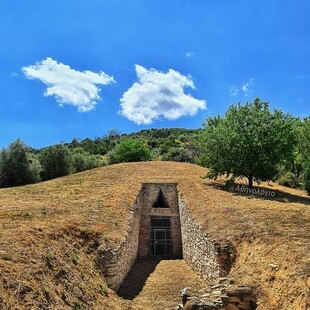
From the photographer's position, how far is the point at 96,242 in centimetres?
1477

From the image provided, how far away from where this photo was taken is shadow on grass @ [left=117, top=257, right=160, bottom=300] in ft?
49.0

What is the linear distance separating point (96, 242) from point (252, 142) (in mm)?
16194

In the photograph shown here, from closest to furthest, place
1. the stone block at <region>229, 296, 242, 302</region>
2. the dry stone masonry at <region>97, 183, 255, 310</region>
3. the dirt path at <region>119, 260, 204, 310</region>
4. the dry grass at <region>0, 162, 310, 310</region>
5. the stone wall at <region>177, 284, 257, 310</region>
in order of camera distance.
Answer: the dry grass at <region>0, 162, 310, 310</region> → the stone wall at <region>177, 284, 257, 310</region> → the stone block at <region>229, 296, 242, 302</region> → the dry stone masonry at <region>97, 183, 255, 310</region> → the dirt path at <region>119, 260, 204, 310</region>

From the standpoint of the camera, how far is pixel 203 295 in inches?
444

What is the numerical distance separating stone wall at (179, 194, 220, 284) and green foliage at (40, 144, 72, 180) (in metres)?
20.6

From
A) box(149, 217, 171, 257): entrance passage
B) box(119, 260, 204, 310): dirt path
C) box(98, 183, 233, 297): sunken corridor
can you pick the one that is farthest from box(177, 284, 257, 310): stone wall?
box(149, 217, 171, 257): entrance passage

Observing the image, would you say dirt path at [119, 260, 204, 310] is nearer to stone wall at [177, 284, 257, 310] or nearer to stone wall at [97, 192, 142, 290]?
stone wall at [97, 192, 142, 290]

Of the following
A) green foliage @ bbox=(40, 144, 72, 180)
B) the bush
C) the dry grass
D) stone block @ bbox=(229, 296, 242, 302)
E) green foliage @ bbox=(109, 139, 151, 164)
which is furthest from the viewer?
green foliage @ bbox=(109, 139, 151, 164)

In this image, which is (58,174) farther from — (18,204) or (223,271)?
(223,271)

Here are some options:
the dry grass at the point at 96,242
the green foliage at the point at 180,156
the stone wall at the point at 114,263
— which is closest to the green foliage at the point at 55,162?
the dry grass at the point at 96,242

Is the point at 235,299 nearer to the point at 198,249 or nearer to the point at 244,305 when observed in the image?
the point at 244,305

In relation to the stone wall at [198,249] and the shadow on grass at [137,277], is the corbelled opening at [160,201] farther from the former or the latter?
the shadow on grass at [137,277]

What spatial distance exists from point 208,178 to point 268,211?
13344 mm

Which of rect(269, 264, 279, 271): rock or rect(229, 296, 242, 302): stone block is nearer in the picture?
rect(229, 296, 242, 302): stone block
